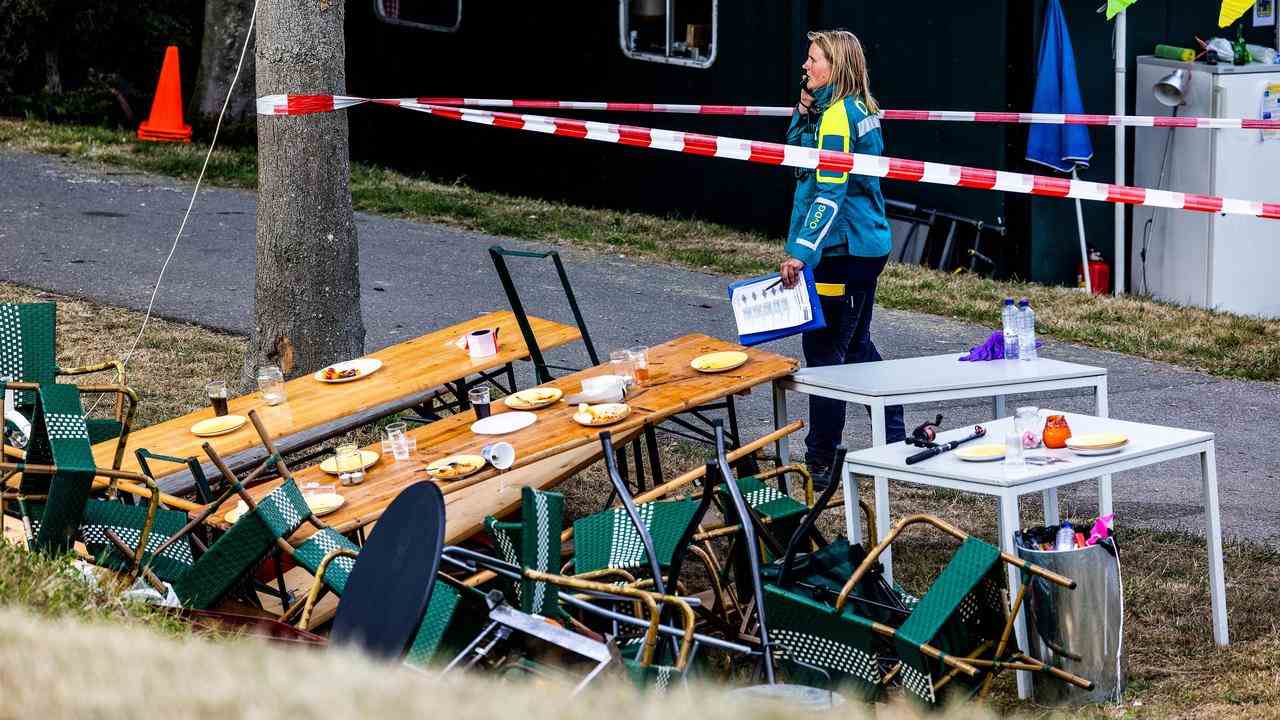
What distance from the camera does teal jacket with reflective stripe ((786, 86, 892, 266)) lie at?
6199 millimetres

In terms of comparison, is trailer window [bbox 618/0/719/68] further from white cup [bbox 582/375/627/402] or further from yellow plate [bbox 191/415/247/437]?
yellow plate [bbox 191/415/247/437]

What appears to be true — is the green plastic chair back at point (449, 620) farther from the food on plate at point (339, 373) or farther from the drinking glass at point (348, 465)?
the food on plate at point (339, 373)

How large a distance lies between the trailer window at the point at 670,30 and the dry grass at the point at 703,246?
1.29 metres

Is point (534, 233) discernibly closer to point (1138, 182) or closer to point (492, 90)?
point (492, 90)

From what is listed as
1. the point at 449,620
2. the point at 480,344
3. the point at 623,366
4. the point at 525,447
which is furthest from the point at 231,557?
the point at 480,344

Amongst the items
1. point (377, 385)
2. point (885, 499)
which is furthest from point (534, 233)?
point (885, 499)

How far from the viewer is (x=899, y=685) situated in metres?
4.18

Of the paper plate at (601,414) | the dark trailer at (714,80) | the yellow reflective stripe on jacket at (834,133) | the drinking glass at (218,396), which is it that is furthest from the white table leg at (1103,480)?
the dark trailer at (714,80)

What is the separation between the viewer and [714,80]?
12.1m

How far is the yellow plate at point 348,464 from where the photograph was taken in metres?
4.95

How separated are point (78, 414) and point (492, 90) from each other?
976cm

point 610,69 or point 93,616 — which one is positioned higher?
point 610,69

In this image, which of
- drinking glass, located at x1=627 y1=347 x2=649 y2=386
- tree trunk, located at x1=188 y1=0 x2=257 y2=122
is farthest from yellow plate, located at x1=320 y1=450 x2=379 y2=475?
tree trunk, located at x1=188 y1=0 x2=257 y2=122

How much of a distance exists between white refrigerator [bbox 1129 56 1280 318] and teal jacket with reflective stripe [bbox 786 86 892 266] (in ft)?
17.2
